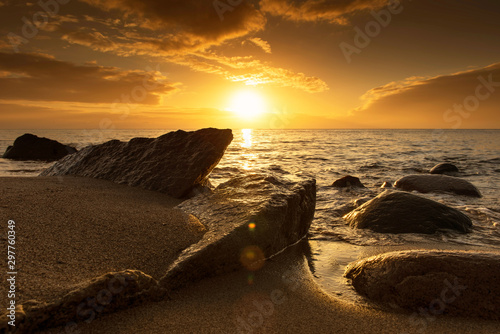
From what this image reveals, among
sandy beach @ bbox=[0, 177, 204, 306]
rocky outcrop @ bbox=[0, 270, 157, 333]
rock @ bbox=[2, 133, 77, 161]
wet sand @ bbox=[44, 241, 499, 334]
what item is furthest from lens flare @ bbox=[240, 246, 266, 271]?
rock @ bbox=[2, 133, 77, 161]

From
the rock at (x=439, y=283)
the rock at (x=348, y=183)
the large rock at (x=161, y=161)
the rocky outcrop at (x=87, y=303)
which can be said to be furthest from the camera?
the rock at (x=348, y=183)

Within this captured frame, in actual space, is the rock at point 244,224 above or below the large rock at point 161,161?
below

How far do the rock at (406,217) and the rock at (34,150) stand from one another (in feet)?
47.6

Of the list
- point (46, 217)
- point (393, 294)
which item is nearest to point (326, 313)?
point (393, 294)

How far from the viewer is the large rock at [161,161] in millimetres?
4895

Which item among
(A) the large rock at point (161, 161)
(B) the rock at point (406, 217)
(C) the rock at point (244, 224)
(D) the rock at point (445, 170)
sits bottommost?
(D) the rock at point (445, 170)

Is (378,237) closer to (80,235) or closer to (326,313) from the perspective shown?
(326,313)

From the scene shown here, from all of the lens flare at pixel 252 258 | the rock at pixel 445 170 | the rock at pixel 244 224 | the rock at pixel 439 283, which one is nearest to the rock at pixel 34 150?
the rock at pixel 244 224

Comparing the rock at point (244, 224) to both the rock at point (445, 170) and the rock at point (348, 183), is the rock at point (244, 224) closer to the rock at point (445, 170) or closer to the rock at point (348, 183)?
the rock at point (348, 183)

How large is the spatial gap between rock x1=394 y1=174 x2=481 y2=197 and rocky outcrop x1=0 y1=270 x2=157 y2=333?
23.7 feet

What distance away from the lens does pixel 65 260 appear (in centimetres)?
197

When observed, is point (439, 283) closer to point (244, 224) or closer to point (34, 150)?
point (244, 224)

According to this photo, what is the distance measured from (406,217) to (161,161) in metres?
4.19

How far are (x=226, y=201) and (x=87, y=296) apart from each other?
203 cm
